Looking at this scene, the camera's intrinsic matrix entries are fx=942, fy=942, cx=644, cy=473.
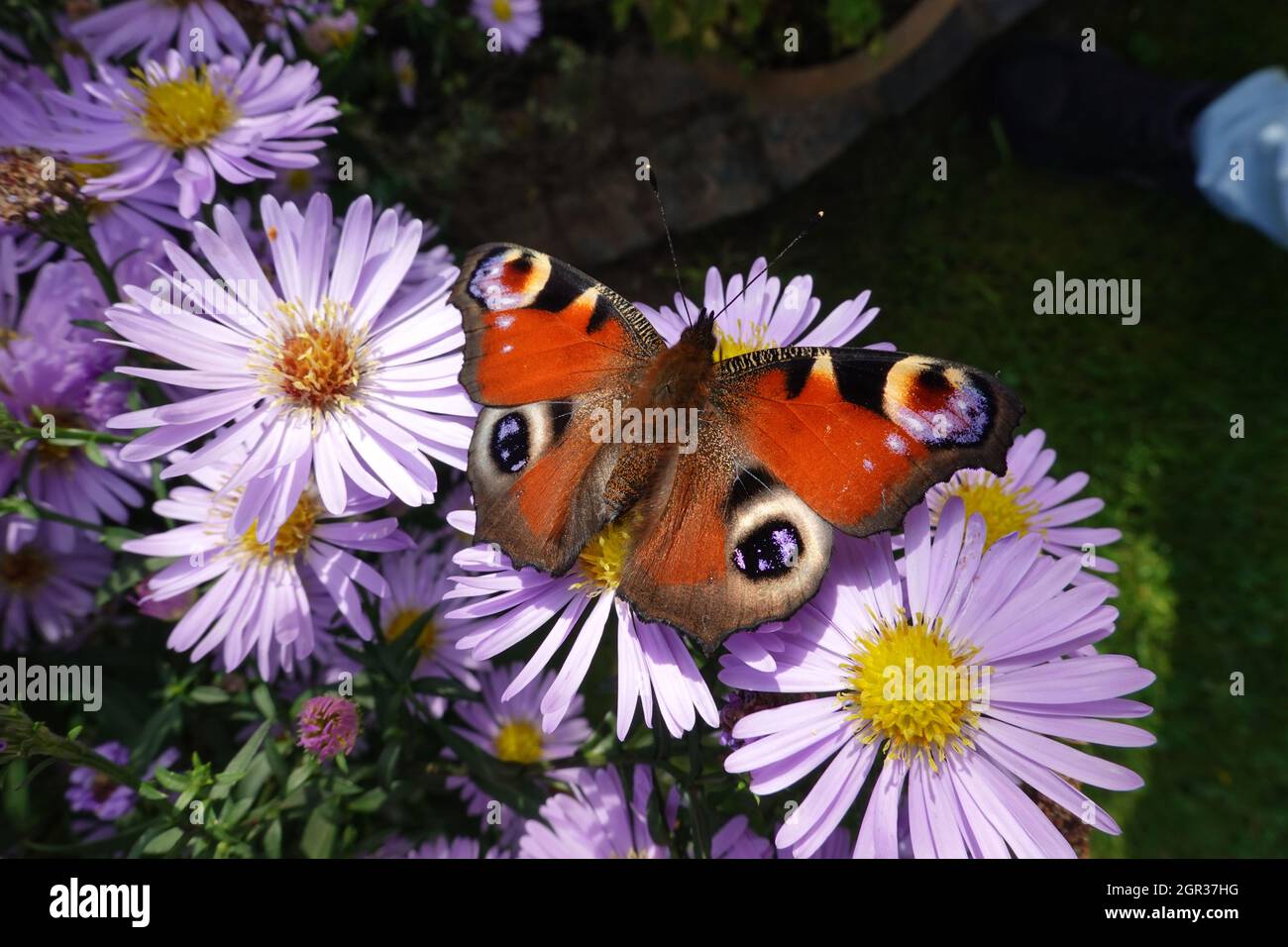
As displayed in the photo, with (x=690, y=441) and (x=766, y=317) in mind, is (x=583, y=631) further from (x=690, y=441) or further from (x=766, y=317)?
(x=766, y=317)

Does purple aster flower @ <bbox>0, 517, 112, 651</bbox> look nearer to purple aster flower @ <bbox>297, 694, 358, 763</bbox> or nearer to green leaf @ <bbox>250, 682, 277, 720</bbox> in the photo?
green leaf @ <bbox>250, 682, 277, 720</bbox>

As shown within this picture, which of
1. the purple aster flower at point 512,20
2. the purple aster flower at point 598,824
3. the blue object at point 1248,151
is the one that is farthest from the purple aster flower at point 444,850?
the blue object at point 1248,151

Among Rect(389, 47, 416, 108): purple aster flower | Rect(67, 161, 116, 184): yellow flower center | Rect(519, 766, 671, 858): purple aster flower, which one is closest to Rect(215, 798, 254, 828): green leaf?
Rect(519, 766, 671, 858): purple aster flower

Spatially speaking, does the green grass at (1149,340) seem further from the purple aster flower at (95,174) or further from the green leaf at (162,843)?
the green leaf at (162,843)

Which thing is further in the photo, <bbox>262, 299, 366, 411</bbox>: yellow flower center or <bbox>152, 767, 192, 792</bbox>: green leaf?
<bbox>262, 299, 366, 411</bbox>: yellow flower center

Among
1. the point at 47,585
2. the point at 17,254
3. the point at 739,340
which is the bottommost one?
the point at 47,585

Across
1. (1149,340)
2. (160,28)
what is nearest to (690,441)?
(160,28)
